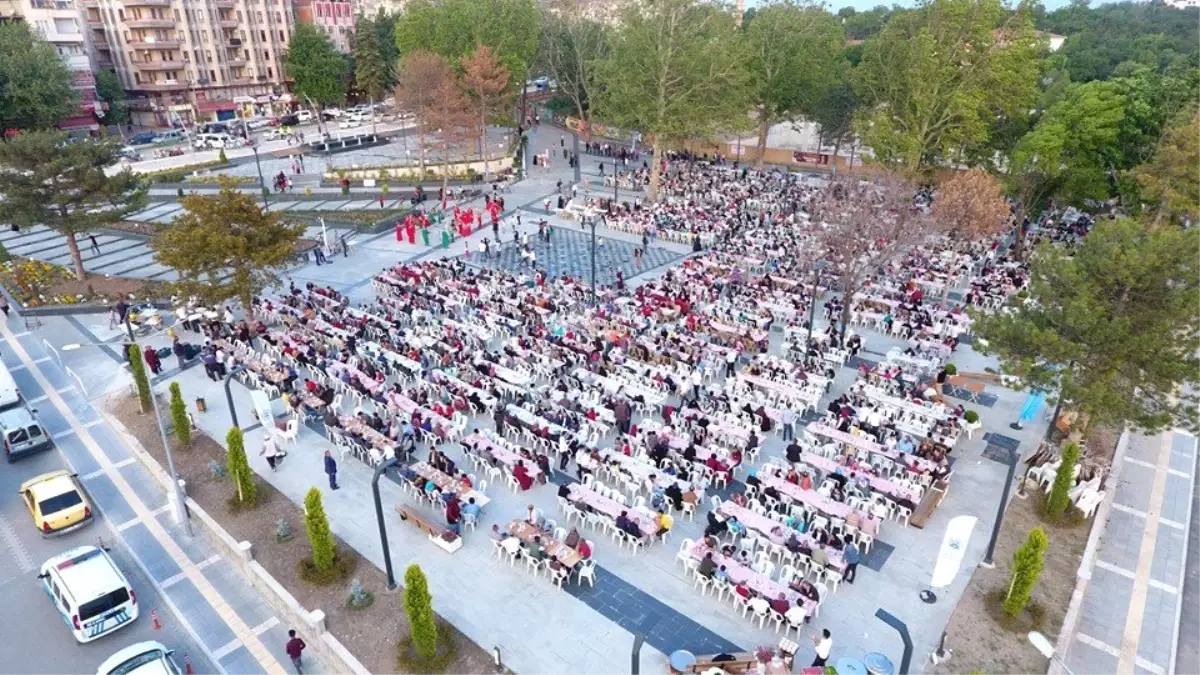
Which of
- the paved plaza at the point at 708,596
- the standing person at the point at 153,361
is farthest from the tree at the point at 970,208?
the standing person at the point at 153,361

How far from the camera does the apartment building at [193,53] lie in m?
66.2

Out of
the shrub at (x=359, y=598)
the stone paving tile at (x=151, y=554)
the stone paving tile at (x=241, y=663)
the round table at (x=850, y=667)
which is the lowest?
the stone paving tile at (x=241, y=663)

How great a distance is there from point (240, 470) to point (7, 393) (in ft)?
36.0

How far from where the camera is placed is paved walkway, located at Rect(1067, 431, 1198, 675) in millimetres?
12750

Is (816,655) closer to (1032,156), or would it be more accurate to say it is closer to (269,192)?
(1032,156)

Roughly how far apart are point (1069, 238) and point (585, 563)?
31.9 meters

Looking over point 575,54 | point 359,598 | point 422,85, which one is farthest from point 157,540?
point 575,54

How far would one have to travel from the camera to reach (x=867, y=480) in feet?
53.0

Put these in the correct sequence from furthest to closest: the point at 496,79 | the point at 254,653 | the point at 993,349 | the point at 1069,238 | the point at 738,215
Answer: the point at 496,79, the point at 738,215, the point at 1069,238, the point at 993,349, the point at 254,653

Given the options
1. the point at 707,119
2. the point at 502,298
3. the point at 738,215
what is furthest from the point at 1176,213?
the point at 502,298

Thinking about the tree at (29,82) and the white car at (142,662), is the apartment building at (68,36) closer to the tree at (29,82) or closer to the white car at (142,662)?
the tree at (29,82)

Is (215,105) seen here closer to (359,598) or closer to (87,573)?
(87,573)

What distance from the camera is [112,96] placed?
65.8 metres

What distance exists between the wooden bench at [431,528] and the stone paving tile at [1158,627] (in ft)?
42.8
